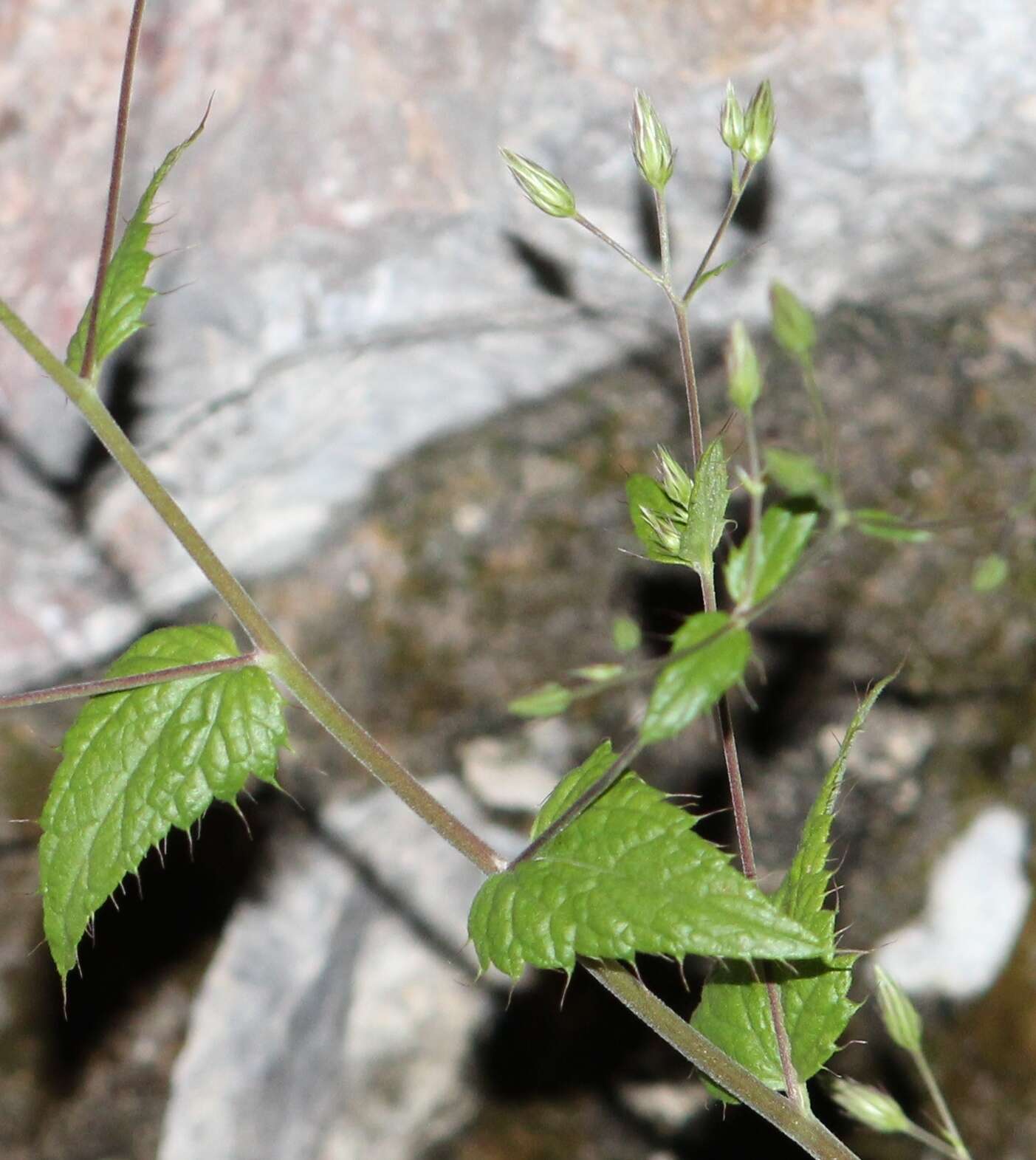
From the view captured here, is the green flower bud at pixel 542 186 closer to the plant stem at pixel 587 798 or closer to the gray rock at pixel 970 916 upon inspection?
the plant stem at pixel 587 798

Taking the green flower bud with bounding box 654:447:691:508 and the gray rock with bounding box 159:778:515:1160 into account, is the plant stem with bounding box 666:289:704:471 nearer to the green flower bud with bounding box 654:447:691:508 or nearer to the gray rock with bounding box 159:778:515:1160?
the green flower bud with bounding box 654:447:691:508

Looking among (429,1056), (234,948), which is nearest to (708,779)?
(429,1056)

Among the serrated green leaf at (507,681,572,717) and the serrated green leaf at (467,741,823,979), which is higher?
the serrated green leaf at (507,681,572,717)

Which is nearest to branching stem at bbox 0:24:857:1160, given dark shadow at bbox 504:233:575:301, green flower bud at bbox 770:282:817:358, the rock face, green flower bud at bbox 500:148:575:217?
green flower bud at bbox 500:148:575:217

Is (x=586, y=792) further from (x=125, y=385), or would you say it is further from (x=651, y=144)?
(x=125, y=385)

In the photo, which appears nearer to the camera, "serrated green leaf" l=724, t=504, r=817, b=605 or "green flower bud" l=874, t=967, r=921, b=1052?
"serrated green leaf" l=724, t=504, r=817, b=605

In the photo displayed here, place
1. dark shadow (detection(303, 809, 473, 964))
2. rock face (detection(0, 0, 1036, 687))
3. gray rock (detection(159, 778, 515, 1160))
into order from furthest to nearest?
dark shadow (detection(303, 809, 473, 964))
gray rock (detection(159, 778, 515, 1160))
rock face (detection(0, 0, 1036, 687))
